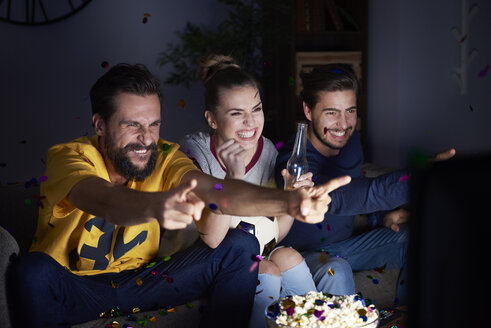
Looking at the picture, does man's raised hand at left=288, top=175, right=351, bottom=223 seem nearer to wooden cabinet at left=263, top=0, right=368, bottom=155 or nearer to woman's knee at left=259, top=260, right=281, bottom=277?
woman's knee at left=259, top=260, right=281, bottom=277

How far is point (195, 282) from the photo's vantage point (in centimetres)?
176

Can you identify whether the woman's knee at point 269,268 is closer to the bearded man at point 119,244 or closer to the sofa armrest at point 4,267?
the bearded man at point 119,244

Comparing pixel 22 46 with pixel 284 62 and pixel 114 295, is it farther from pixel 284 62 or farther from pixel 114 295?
pixel 114 295

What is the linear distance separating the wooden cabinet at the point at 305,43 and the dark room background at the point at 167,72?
3.0 inches

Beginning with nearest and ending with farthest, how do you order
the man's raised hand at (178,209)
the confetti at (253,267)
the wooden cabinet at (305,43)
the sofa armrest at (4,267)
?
the man's raised hand at (178,209) → the sofa armrest at (4,267) → the confetti at (253,267) → the wooden cabinet at (305,43)

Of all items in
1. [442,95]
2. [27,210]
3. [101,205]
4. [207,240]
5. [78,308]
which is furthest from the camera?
[442,95]

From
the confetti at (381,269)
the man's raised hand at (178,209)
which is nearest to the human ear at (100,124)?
the man's raised hand at (178,209)

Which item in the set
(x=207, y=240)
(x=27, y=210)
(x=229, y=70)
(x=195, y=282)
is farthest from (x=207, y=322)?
(x=229, y=70)

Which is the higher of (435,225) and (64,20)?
(64,20)

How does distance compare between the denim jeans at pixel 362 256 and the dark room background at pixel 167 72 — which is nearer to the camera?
the denim jeans at pixel 362 256

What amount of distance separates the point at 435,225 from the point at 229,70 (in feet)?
5.30

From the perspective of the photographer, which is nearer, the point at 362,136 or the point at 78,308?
the point at 78,308

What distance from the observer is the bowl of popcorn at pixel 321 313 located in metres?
1.33

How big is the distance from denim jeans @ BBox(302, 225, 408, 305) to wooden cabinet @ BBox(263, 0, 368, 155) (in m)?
1.23
